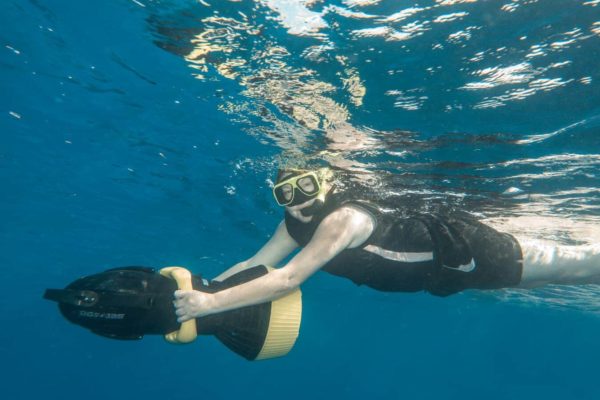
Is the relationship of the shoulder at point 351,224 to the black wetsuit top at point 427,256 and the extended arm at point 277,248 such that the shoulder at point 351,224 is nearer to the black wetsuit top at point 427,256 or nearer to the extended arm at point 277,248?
the black wetsuit top at point 427,256

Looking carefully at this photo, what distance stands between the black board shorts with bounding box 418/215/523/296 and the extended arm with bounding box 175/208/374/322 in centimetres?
121

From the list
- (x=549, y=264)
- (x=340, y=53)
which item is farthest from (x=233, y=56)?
(x=549, y=264)

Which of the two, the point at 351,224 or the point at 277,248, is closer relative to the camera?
the point at 351,224

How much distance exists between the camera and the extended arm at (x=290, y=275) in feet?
12.9

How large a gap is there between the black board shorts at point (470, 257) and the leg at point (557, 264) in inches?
12.4

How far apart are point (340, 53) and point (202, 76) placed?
2895 mm

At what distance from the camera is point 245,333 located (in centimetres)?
432

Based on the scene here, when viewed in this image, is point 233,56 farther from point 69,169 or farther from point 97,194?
point 97,194

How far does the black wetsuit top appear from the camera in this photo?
554 centimetres

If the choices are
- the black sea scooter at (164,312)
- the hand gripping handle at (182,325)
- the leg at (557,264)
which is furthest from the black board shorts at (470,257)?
the hand gripping handle at (182,325)

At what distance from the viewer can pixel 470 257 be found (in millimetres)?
5535

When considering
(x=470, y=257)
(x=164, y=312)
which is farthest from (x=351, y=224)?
(x=164, y=312)

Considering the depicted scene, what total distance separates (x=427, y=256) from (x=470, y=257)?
0.58 metres

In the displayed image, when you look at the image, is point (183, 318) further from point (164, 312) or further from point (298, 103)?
point (298, 103)
